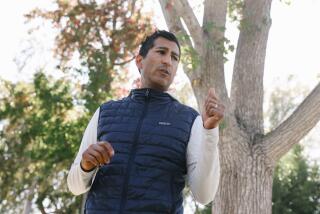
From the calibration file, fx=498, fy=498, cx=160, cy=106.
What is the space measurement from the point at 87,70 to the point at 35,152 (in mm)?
3513

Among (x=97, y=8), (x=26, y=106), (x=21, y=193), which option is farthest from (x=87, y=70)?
(x=21, y=193)

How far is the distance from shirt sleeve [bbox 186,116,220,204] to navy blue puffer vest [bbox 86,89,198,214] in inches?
1.2

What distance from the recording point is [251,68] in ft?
22.5

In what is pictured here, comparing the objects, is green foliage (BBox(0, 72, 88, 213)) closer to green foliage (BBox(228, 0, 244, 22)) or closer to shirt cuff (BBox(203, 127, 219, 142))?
green foliage (BBox(228, 0, 244, 22))

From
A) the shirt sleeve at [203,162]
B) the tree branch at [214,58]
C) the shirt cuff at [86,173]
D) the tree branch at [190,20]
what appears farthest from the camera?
the tree branch at [190,20]

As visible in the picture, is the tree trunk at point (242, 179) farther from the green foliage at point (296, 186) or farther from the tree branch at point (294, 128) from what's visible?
the green foliage at point (296, 186)

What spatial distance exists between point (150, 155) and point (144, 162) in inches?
1.6

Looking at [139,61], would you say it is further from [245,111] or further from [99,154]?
[245,111]

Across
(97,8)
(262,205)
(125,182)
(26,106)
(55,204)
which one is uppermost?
(97,8)

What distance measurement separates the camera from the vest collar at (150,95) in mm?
2371

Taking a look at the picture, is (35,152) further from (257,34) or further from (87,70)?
(257,34)

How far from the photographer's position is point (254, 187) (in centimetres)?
627

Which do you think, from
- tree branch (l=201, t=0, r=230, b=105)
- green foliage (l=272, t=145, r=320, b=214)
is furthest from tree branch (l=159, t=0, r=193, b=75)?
green foliage (l=272, t=145, r=320, b=214)

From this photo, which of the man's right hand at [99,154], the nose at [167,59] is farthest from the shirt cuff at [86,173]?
the nose at [167,59]
